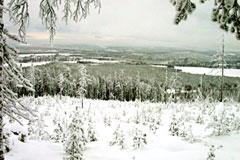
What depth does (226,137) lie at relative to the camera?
1044 centimetres

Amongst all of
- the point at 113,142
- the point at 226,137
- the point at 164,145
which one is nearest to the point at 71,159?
the point at 113,142

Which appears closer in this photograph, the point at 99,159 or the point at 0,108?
the point at 0,108

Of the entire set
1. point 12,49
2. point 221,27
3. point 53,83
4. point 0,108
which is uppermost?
point 221,27

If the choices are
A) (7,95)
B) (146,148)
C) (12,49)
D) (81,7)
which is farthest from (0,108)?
(146,148)

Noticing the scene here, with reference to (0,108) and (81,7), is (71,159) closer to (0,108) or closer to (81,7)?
(0,108)

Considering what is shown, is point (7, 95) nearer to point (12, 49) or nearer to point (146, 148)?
point (12, 49)

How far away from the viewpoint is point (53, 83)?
A: 90.4 metres

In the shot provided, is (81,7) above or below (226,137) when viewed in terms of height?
above

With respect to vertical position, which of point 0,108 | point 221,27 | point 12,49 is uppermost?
point 221,27

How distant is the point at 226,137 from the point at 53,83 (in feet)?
273

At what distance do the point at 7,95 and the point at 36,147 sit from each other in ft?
14.3

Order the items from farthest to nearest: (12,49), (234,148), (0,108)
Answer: (234,148) < (12,49) < (0,108)

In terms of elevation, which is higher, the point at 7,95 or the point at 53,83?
the point at 7,95

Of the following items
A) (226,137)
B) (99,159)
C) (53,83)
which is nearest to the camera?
(99,159)
